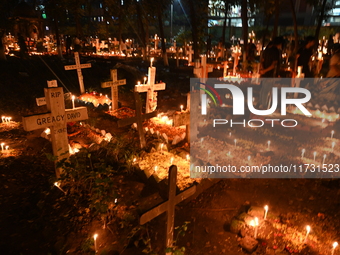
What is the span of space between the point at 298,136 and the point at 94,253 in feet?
20.5

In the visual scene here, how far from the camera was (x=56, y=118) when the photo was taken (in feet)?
16.1

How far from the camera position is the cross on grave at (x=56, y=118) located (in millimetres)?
4621

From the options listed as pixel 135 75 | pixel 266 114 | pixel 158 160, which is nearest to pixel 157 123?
pixel 158 160

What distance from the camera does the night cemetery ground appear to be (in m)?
3.79

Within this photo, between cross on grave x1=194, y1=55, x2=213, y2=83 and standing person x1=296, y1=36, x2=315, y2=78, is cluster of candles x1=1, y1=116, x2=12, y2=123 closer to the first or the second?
cross on grave x1=194, y1=55, x2=213, y2=83

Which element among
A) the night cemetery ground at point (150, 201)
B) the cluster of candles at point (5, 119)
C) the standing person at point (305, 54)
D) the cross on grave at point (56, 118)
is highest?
the standing person at point (305, 54)

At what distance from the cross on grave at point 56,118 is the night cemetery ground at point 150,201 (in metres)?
0.40

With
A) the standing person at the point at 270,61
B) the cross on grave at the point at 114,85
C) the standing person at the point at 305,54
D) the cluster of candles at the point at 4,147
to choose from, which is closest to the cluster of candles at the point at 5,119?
the cluster of candles at the point at 4,147

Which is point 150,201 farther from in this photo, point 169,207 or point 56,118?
point 56,118

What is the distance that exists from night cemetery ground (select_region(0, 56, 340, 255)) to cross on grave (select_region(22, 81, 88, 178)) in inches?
15.9

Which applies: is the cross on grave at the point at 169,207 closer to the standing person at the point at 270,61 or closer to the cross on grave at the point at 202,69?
the cross on grave at the point at 202,69

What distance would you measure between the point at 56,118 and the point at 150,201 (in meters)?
2.24

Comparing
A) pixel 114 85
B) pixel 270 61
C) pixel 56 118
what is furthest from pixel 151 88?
pixel 56 118

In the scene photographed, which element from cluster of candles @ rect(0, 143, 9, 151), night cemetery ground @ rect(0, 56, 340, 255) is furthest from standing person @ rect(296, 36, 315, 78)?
cluster of candles @ rect(0, 143, 9, 151)
